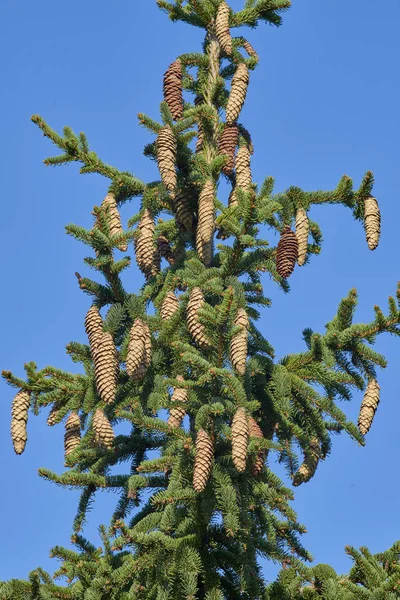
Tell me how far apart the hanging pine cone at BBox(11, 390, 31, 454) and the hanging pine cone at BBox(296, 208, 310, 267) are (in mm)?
2904

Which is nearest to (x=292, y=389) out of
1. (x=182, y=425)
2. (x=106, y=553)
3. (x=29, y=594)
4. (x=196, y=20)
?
(x=182, y=425)

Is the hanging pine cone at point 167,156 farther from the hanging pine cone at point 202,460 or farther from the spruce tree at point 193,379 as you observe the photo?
the hanging pine cone at point 202,460

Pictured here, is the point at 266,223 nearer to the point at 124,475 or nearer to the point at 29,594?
the point at 124,475

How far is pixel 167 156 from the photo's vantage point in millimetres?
10625

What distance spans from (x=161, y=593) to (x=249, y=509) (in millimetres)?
1346

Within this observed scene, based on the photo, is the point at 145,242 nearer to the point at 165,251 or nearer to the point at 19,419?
the point at 165,251

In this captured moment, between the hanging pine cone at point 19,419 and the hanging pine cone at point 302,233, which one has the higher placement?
the hanging pine cone at point 302,233

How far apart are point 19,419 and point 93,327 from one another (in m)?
1.05

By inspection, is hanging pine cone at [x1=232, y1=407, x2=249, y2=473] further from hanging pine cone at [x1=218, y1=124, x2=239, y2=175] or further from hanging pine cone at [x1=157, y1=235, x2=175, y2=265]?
hanging pine cone at [x1=218, y1=124, x2=239, y2=175]

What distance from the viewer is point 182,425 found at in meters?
9.88

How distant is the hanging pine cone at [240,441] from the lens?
8336 millimetres

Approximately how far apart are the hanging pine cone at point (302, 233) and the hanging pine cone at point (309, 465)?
179 cm

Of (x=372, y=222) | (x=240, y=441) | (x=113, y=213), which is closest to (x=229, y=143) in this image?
(x=113, y=213)

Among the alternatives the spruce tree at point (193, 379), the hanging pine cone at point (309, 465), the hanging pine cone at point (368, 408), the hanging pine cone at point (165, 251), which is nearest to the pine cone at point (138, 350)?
the spruce tree at point (193, 379)
